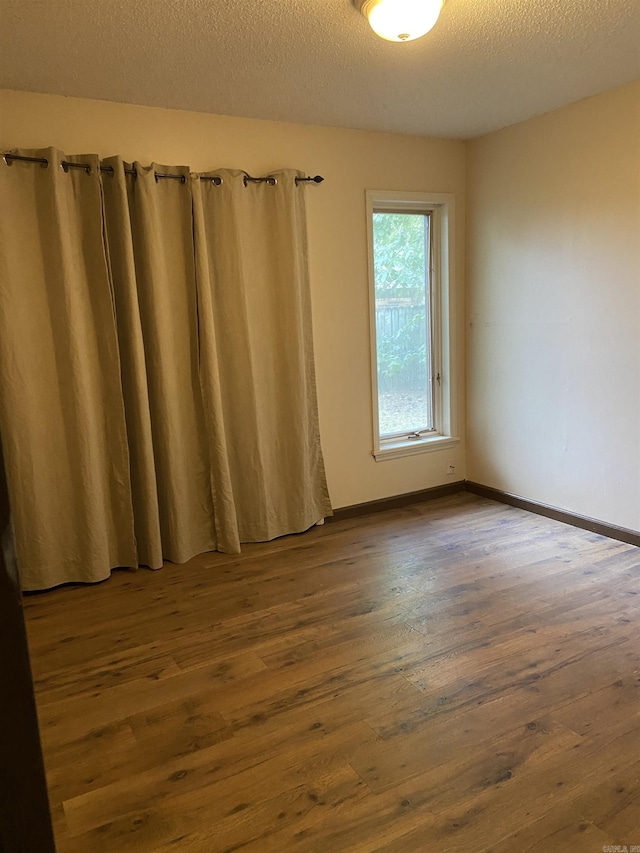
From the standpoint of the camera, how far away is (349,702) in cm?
226

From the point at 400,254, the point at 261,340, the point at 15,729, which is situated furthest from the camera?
the point at 400,254

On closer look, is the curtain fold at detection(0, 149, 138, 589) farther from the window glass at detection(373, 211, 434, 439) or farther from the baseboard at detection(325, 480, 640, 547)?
the window glass at detection(373, 211, 434, 439)

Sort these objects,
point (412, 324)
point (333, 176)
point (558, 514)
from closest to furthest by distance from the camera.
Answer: point (333, 176) < point (558, 514) < point (412, 324)

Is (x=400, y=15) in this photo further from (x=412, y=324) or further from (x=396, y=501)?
(x=396, y=501)

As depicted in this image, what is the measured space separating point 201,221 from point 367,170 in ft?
4.14

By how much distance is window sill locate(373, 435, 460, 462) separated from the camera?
439 centimetres

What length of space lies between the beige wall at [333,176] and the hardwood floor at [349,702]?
3.04ft

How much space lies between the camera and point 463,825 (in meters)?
1.69

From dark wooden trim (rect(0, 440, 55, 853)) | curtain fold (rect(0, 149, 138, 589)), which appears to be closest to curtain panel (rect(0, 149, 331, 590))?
curtain fold (rect(0, 149, 138, 589))

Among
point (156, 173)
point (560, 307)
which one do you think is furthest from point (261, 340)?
point (560, 307)

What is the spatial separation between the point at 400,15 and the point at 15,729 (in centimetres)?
241

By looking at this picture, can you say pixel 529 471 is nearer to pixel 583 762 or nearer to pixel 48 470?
pixel 583 762

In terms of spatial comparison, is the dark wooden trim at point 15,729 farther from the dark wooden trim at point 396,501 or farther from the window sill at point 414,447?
the window sill at point 414,447

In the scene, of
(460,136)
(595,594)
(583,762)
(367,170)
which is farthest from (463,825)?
(460,136)
